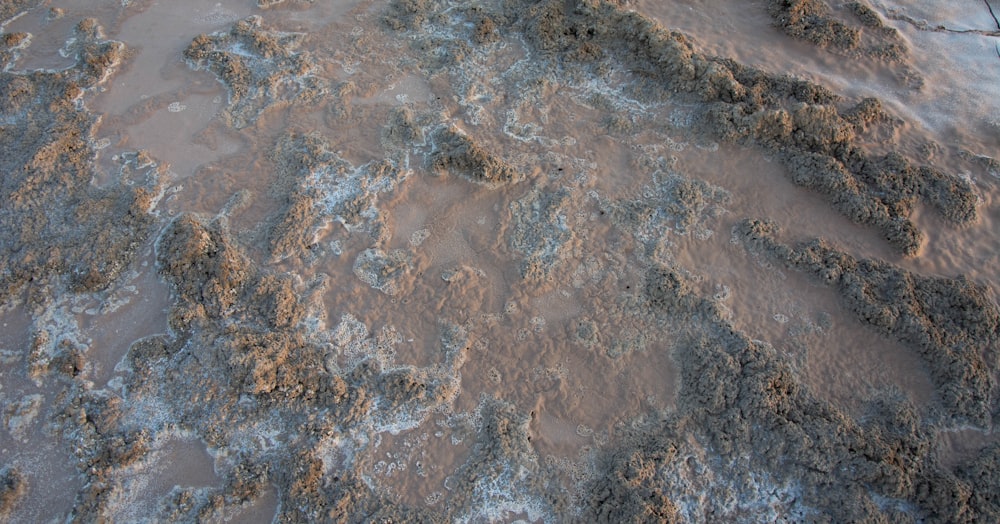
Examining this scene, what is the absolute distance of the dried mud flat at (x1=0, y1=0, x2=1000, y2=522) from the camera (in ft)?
9.76

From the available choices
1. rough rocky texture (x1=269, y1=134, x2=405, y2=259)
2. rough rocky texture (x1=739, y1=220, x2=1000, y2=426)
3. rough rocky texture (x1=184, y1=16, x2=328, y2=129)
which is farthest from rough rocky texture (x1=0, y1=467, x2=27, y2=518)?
rough rocky texture (x1=739, y1=220, x2=1000, y2=426)

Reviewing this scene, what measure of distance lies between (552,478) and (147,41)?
15.7ft

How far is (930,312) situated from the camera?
11.3 ft

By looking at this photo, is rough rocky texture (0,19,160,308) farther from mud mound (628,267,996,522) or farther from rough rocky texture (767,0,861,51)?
rough rocky texture (767,0,861,51)

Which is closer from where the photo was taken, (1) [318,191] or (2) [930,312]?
(2) [930,312]

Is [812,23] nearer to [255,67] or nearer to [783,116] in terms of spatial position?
[783,116]

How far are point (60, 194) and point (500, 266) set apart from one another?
2.97 metres

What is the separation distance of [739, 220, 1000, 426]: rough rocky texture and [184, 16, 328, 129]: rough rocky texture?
3492 millimetres

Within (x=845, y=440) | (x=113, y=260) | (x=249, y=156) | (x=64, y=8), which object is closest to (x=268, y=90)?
(x=249, y=156)

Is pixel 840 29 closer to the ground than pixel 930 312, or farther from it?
farther from it

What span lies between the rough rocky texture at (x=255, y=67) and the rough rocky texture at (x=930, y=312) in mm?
3492

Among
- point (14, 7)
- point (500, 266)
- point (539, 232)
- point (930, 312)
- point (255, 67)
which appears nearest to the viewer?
point (930, 312)

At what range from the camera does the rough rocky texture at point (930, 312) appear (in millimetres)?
3199

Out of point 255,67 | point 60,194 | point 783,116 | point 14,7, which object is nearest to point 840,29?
point 783,116
